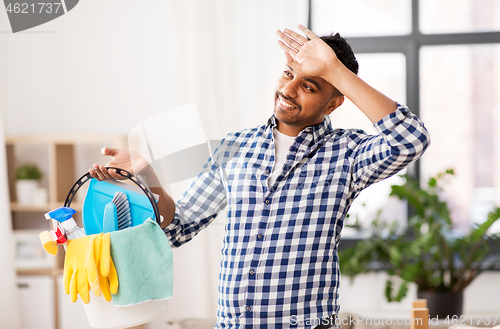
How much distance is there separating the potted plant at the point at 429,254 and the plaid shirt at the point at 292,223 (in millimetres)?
1041

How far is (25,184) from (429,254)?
6.45 feet

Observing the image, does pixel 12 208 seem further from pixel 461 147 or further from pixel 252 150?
pixel 461 147

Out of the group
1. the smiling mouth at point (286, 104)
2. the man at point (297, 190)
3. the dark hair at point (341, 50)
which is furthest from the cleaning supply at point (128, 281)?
the dark hair at point (341, 50)

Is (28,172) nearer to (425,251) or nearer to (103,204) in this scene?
(103,204)

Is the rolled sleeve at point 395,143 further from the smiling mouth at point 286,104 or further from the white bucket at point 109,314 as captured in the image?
the white bucket at point 109,314

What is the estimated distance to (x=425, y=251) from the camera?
1.82 meters

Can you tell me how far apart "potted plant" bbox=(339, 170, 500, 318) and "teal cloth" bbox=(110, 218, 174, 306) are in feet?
4.34

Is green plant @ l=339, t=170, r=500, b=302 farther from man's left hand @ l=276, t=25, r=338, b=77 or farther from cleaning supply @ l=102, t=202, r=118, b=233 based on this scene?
cleaning supply @ l=102, t=202, r=118, b=233

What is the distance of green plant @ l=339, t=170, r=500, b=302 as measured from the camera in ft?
5.98

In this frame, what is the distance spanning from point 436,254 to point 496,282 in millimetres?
471

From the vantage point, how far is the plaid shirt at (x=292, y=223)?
871mm

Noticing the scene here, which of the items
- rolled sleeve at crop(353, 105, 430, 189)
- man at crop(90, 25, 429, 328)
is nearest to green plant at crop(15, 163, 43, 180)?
man at crop(90, 25, 429, 328)

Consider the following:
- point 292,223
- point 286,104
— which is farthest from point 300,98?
point 292,223

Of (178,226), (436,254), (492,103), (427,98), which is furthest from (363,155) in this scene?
(492,103)
